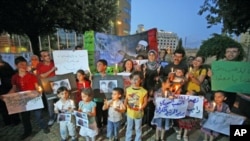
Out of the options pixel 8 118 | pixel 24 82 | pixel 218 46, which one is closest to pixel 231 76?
pixel 24 82

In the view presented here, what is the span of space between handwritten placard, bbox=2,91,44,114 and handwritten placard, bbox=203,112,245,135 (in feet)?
11.9

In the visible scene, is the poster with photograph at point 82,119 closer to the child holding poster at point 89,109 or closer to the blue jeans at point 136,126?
the child holding poster at point 89,109

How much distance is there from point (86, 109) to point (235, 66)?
310cm

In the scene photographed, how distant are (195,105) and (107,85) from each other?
1893 mm

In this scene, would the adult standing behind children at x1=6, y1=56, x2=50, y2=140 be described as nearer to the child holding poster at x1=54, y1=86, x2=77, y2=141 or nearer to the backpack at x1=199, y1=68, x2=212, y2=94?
the child holding poster at x1=54, y1=86, x2=77, y2=141

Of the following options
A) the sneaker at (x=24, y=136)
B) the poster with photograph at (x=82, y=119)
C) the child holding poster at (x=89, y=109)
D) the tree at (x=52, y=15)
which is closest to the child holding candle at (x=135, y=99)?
the child holding poster at (x=89, y=109)

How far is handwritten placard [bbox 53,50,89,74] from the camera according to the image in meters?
5.12

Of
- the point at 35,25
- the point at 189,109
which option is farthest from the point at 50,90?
the point at 35,25

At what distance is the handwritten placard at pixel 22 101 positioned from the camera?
4.44m

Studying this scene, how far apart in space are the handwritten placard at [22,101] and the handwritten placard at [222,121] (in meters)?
3.62

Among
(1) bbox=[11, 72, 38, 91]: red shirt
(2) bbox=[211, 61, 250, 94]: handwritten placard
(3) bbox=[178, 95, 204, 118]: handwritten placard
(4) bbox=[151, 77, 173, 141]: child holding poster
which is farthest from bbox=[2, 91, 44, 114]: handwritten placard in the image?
(2) bbox=[211, 61, 250, 94]: handwritten placard

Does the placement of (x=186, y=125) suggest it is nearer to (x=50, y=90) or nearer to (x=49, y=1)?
(x=50, y=90)

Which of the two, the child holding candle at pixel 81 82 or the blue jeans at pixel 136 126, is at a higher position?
the child holding candle at pixel 81 82

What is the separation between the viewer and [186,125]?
461 cm
